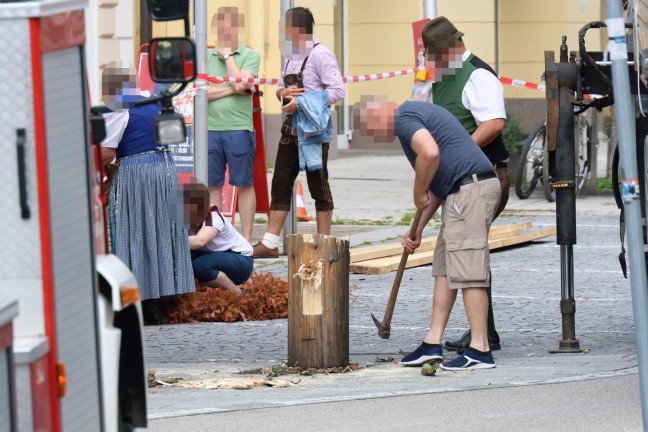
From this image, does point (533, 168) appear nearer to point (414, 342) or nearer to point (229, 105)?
point (229, 105)

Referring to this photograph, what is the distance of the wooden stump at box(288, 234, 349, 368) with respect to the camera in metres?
7.82

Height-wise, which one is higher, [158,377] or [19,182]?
[19,182]

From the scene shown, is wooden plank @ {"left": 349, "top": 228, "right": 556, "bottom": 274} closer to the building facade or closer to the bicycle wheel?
the bicycle wheel

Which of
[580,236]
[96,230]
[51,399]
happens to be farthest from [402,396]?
[580,236]

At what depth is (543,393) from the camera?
278 inches

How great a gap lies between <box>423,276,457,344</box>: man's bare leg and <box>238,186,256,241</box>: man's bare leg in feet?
14.6

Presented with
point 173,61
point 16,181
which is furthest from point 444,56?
point 16,181

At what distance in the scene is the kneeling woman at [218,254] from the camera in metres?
9.68

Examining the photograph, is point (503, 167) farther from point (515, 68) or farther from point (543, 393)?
point (515, 68)

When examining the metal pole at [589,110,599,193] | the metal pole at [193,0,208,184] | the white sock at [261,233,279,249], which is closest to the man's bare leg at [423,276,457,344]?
the metal pole at [193,0,208,184]

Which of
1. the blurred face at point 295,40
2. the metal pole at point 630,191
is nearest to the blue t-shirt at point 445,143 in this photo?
the metal pole at point 630,191

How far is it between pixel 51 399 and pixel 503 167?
194 inches

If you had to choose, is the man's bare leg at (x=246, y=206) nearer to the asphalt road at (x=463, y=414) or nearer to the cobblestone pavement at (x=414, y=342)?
the cobblestone pavement at (x=414, y=342)

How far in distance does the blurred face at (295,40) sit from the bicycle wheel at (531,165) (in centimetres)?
555
